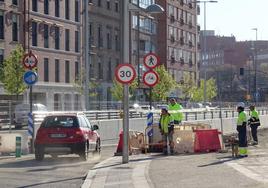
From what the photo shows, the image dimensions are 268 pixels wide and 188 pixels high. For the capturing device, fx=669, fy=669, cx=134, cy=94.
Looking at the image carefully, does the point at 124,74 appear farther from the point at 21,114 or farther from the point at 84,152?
the point at 21,114

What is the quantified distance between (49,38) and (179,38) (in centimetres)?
3929

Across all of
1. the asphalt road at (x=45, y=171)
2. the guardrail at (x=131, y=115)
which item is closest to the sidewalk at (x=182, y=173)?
the asphalt road at (x=45, y=171)

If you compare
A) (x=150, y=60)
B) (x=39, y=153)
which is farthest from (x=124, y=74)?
(x=39, y=153)

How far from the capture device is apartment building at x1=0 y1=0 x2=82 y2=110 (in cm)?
5956

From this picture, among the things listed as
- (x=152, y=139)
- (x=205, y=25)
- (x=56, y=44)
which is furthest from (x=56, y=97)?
(x=152, y=139)

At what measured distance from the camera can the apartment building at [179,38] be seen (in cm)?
9525

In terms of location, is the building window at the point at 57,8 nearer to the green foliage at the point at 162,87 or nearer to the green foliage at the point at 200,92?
the green foliage at the point at 162,87

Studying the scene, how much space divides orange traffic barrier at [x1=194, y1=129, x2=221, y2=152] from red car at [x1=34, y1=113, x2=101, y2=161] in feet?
12.9

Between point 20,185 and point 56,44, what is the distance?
53.2 metres

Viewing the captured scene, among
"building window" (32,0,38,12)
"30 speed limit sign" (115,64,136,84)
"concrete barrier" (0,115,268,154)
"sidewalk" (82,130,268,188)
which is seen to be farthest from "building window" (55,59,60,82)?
"30 speed limit sign" (115,64,136,84)

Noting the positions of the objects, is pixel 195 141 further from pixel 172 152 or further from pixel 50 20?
pixel 50 20

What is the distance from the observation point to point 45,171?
1780 centimetres

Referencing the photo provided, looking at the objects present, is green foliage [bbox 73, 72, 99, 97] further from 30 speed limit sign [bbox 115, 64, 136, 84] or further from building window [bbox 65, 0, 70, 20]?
30 speed limit sign [bbox 115, 64, 136, 84]

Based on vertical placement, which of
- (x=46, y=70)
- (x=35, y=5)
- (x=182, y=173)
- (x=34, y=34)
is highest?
(x=35, y=5)
